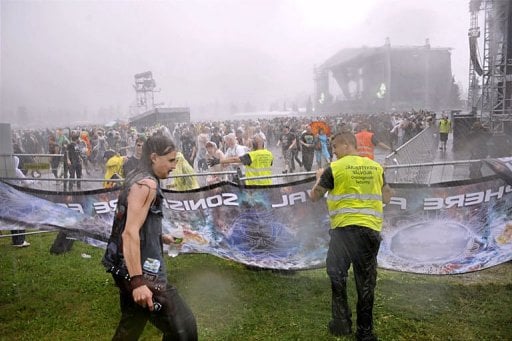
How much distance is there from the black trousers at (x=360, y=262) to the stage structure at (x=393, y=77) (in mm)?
18749

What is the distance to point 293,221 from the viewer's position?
3.56 meters

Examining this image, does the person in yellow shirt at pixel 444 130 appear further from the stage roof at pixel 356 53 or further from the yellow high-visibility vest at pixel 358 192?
the yellow high-visibility vest at pixel 358 192

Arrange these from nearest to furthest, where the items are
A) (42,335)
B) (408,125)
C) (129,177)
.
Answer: (129,177) < (42,335) < (408,125)

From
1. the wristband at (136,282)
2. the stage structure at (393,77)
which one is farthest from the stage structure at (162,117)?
the wristband at (136,282)

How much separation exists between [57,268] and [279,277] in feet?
7.39

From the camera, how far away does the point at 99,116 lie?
23.6 meters

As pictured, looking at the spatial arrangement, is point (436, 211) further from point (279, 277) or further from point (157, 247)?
point (157, 247)

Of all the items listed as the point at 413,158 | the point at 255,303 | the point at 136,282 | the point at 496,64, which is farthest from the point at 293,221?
the point at 496,64

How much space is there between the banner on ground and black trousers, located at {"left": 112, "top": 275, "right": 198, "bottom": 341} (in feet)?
5.22

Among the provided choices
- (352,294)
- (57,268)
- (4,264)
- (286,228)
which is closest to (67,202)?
(57,268)

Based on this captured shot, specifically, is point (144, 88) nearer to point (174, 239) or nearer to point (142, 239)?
point (174, 239)

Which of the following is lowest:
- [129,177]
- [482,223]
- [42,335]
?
[42,335]

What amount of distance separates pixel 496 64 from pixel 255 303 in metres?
11.8

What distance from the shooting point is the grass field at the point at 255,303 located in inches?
118
